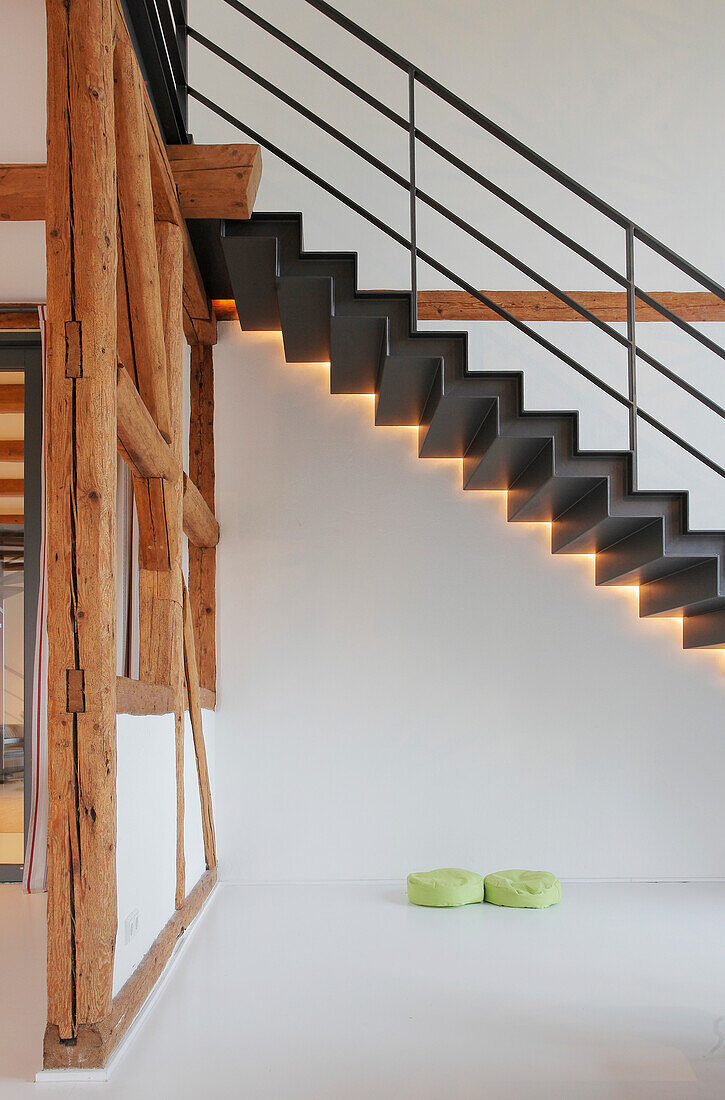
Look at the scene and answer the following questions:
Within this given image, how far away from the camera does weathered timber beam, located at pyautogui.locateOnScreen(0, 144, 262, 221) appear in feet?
12.6

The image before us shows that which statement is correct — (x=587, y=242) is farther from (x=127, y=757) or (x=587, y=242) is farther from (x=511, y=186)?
(x=127, y=757)

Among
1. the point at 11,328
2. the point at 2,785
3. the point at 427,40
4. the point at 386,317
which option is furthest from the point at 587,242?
the point at 2,785

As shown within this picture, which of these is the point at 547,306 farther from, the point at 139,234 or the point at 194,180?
the point at 139,234

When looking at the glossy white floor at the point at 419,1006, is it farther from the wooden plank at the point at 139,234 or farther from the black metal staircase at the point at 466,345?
the wooden plank at the point at 139,234

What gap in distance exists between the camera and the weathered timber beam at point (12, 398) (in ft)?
16.9

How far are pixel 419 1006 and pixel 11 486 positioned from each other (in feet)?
11.3

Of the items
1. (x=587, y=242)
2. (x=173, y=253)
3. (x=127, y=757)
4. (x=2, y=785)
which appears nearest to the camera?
(x=127, y=757)

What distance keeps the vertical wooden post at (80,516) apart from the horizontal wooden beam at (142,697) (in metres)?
0.26

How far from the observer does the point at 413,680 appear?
534 centimetres

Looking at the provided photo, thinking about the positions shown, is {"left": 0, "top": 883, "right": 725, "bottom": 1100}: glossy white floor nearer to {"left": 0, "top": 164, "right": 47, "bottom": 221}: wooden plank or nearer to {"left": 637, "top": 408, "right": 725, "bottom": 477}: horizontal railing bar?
{"left": 637, "top": 408, "right": 725, "bottom": 477}: horizontal railing bar

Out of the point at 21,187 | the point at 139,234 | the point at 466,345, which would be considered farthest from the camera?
the point at 466,345

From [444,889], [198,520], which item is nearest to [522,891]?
[444,889]

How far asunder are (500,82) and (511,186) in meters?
0.69

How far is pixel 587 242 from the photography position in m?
5.72
